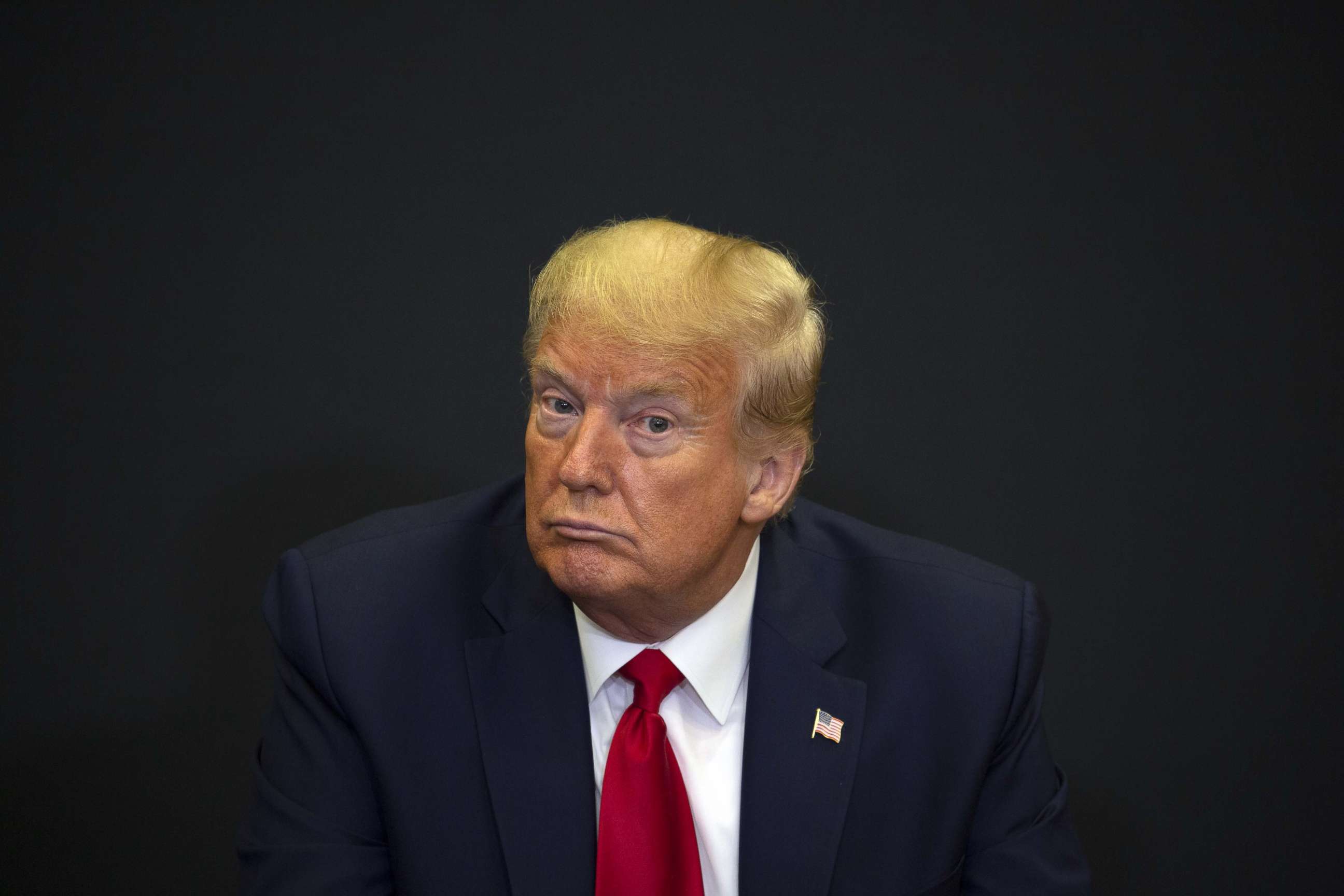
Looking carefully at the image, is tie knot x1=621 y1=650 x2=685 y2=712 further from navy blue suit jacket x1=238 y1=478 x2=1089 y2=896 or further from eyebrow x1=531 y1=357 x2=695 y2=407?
eyebrow x1=531 y1=357 x2=695 y2=407

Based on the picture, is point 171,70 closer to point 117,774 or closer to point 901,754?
point 117,774

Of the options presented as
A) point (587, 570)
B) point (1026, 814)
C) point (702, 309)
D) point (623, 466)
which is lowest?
point (1026, 814)

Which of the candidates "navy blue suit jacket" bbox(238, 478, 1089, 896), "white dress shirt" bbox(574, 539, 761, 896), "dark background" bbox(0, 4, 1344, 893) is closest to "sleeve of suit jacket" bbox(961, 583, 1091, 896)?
"navy blue suit jacket" bbox(238, 478, 1089, 896)

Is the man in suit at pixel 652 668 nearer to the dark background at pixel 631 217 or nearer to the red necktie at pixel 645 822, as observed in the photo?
the red necktie at pixel 645 822

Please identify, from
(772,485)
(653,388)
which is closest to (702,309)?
(653,388)

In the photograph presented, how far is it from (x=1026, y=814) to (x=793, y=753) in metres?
0.43

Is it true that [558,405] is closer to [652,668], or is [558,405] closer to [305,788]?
[652,668]

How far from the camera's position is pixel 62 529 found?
2.95 metres

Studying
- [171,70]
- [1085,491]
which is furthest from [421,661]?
[1085,491]

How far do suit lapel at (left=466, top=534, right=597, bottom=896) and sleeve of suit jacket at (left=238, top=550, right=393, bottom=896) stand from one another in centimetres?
21

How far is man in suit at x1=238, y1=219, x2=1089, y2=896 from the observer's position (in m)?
2.10

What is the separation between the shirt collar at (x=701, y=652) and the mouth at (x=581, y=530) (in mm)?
287

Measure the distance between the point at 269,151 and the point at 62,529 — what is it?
0.85 meters

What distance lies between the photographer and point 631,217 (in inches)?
118
